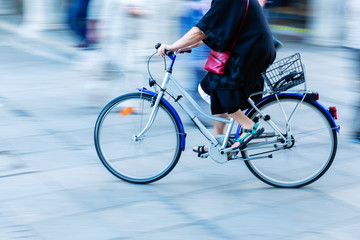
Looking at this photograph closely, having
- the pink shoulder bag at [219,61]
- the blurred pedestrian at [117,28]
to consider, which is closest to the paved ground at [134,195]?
the blurred pedestrian at [117,28]

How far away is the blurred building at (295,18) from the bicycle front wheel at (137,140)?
4.21m

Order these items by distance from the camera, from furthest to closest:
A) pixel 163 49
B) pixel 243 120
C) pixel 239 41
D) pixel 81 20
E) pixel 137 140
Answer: pixel 81 20, pixel 137 140, pixel 243 120, pixel 163 49, pixel 239 41

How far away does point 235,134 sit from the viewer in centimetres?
456

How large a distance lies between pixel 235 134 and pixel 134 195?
2.96 feet

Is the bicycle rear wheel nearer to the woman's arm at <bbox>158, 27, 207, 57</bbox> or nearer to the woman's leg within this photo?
the woman's leg

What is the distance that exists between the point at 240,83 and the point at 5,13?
9.30m

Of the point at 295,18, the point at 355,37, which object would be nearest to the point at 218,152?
the point at 355,37

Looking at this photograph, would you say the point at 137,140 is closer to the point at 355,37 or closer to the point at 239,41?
the point at 239,41

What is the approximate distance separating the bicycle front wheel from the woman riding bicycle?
0.42 meters

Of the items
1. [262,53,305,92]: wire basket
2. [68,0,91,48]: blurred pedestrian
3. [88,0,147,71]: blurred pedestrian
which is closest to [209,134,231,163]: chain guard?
[262,53,305,92]: wire basket

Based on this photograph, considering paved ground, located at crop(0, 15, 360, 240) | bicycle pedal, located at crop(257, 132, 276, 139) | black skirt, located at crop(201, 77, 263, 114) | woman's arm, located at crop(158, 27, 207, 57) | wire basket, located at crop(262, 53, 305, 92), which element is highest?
woman's arm, located at crop(158, 27, 207, 57)

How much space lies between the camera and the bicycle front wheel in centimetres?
450

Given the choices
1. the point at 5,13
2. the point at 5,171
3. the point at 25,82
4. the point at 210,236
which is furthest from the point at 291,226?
the point at 5,13

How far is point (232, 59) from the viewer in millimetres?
4219
